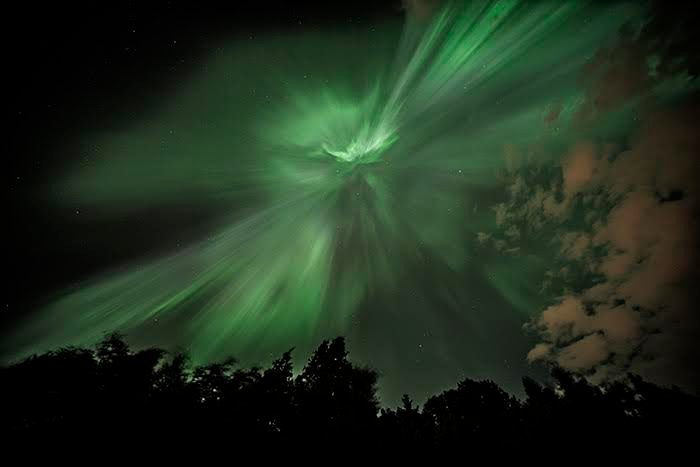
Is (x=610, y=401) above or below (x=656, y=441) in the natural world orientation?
above

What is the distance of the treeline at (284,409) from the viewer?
15.3 m

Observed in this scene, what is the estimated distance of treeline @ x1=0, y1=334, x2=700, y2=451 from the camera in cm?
1529

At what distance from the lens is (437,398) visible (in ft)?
122

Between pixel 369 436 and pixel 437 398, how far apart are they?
81.4 ft

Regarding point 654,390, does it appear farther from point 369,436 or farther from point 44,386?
point 44,386

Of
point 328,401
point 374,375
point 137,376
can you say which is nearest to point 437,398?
point 374,375

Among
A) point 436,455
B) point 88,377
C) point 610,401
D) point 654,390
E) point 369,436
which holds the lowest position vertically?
point 436,455

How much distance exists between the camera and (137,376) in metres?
23.1

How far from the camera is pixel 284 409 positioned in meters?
21.3

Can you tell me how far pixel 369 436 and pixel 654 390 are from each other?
20.2 m

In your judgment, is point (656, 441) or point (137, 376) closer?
point (656, 441)

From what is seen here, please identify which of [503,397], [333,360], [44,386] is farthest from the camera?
[503,397]

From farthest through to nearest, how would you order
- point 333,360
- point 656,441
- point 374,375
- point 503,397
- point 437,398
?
point 437,398 → point 503,397 → point 374,375 → point 333,360 → point 656,441

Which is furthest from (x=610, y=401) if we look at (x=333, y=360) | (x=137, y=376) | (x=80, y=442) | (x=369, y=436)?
(x=137, y=376)
